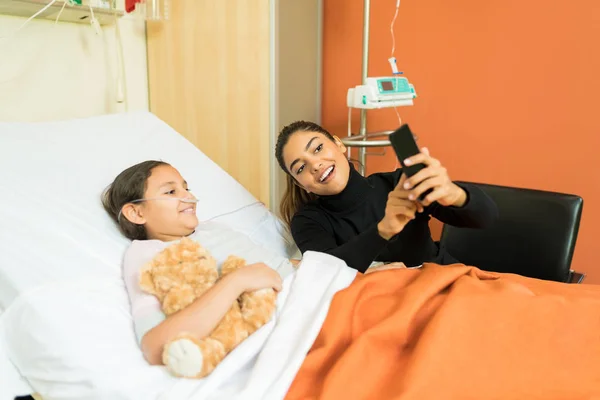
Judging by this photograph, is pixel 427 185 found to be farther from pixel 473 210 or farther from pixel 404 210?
pixel 473 210

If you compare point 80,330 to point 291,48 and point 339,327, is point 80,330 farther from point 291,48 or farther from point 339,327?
point 291,48

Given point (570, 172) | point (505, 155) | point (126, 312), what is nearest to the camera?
point (126, 312)

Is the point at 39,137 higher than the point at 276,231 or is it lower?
higher

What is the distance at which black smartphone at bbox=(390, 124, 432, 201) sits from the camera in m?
0.87

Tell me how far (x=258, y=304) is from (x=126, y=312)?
1.00 feet

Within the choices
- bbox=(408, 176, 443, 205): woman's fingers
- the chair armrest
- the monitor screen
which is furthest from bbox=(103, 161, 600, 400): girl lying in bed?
the monitor screen

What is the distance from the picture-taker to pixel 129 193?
4.12 ft

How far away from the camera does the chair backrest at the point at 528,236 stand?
4.71 ft

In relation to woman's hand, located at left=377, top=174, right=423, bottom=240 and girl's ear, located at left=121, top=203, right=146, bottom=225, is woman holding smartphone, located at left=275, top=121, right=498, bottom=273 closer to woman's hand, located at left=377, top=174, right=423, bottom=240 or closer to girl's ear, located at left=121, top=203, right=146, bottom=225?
woman's hand, located at left=377, top=174, right=423, bottom=240

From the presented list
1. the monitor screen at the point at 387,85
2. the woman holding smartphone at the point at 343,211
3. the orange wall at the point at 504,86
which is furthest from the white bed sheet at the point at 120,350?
the orange wall at the point at 504,86

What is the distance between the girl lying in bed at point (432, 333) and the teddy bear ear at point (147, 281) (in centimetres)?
2

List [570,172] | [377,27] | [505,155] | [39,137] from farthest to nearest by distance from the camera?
[377,27] → [505,155] → [570,172] → [39,137]

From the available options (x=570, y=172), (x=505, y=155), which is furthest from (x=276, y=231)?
(x=570, y=172)

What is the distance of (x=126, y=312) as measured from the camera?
1.05 m
